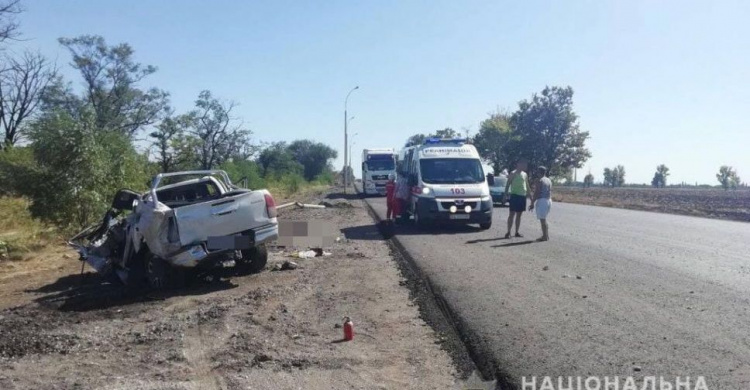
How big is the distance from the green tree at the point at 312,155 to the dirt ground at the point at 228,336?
10882cm

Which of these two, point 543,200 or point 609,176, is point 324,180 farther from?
point 543,200

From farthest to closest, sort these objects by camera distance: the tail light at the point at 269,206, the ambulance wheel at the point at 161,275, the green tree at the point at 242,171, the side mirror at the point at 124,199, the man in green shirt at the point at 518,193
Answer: the green tree at the point at 242,171, the man in green shirt at the point at 518,193, the side mirror at the point at 124,199, the tail light at the point at 269,206, the ambulance wheel at the point at 161,275

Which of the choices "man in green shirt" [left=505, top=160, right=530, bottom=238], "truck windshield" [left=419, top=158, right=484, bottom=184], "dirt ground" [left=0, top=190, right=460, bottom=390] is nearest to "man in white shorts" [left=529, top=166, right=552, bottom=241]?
"man in green shirt" [left=505, top=160, right=530, bottom=238]

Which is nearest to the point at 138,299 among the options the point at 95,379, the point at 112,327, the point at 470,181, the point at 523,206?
the point at 112,327

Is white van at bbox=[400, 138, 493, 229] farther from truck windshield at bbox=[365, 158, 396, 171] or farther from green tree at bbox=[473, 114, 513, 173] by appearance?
green tree at bbox=[473, 114, 513, 173]

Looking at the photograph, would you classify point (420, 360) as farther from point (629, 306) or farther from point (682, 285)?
point (682, 285)

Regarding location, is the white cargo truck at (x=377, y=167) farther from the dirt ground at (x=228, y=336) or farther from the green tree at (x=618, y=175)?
the green tree at (x=618, y=175)

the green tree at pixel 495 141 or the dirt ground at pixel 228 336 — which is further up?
the green tree at pixel 495 141

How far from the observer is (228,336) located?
6.63 m

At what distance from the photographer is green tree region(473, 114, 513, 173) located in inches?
2160

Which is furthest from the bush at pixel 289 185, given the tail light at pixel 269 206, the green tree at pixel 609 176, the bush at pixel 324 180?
the green tree at pixel 609 176

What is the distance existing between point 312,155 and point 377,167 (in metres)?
79.3

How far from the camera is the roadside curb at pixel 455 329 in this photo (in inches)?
210

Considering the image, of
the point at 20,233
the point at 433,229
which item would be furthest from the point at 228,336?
the point at 20,233
